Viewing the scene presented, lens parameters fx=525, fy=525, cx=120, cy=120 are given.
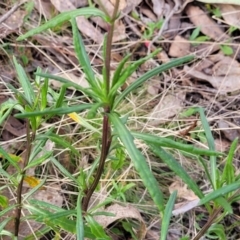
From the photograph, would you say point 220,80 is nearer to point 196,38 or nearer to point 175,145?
point 196,38

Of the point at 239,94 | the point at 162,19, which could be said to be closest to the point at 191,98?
the point at 239,94

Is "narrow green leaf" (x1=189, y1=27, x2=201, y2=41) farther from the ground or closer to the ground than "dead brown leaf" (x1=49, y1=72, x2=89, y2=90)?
closer to the ground

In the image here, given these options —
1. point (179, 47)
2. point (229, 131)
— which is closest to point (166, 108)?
point (229, 131)

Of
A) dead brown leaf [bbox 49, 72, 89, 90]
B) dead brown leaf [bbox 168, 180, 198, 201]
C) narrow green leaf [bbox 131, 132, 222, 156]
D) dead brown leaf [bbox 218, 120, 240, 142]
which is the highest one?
narrow green leaf [bbox 131, 132, 222, 156]

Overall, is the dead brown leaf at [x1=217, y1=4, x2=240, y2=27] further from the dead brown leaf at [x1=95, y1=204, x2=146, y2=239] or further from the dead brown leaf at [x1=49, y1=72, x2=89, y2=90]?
the dead brown leaf at [x1=95, y1=204, x2=146, y2=239]

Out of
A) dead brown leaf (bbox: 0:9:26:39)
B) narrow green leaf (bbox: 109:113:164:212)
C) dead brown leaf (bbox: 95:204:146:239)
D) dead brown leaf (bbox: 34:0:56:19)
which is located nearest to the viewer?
narrow green leaf (bbox: 109:113:164:212)

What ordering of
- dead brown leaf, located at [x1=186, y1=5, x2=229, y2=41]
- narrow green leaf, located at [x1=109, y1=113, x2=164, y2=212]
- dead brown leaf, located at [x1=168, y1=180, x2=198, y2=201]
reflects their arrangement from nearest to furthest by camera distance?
1. narrow green leaf, located at [x1=109, y1=113, x2=164, y2=212]
2. dead brown leaf, located at [x1=168, y1=180, x2=198, y2=201]
3. dead brown leaf, located at [x1=186, y1=5, x2=229, y2=41]

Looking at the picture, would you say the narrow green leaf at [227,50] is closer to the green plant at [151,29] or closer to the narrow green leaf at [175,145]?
the green plant at [151,29]

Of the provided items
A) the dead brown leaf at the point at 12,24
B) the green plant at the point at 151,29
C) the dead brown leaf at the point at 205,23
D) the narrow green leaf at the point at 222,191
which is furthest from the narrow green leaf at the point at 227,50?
the narrow green leaf at the point at 222,191

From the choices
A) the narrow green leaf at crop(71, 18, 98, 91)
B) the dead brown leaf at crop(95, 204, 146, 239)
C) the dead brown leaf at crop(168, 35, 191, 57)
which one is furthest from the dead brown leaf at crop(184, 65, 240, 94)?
the narrow green leaf at crop(71, 18, 98, 91)
